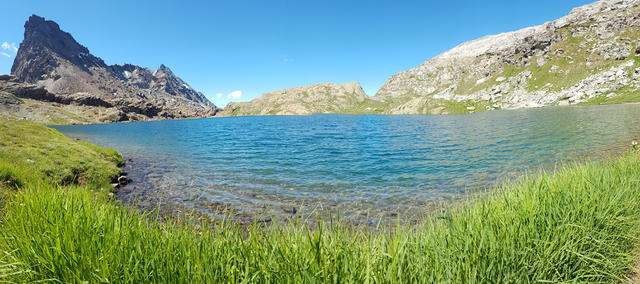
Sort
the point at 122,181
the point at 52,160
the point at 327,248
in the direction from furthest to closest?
the point at 122,181 < the point at 52,160 < the point at 327,248

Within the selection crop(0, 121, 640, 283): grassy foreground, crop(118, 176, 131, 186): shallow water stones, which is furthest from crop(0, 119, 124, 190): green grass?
crop(0, 121, 640, 283): grassy foreground

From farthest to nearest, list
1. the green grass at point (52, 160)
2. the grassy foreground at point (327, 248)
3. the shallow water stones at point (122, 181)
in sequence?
the shallow water stones at point (122, 181), the green grass at point (52, 160), the grassy foreground at point (327, 248)

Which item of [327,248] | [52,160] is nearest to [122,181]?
[52,160]

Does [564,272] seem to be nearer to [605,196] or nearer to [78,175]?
[605,196]

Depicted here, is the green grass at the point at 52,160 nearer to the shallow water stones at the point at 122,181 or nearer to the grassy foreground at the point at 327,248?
the shallow water stones at the point at 122,181

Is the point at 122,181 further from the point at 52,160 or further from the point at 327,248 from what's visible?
the point at 327,248

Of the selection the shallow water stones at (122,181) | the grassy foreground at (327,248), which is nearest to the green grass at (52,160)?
the shallow water stones at (122,181)

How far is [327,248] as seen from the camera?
356 centimetres

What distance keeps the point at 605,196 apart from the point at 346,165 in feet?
65.7

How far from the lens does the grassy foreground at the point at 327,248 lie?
291cm

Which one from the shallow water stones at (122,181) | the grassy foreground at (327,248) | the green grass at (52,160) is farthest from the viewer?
the shallow water stones at (122,181)

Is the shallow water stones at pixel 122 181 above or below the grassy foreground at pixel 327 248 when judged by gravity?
below

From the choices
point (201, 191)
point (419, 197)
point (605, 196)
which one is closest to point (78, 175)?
point (201, 191)

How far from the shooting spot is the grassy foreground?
114 inches
